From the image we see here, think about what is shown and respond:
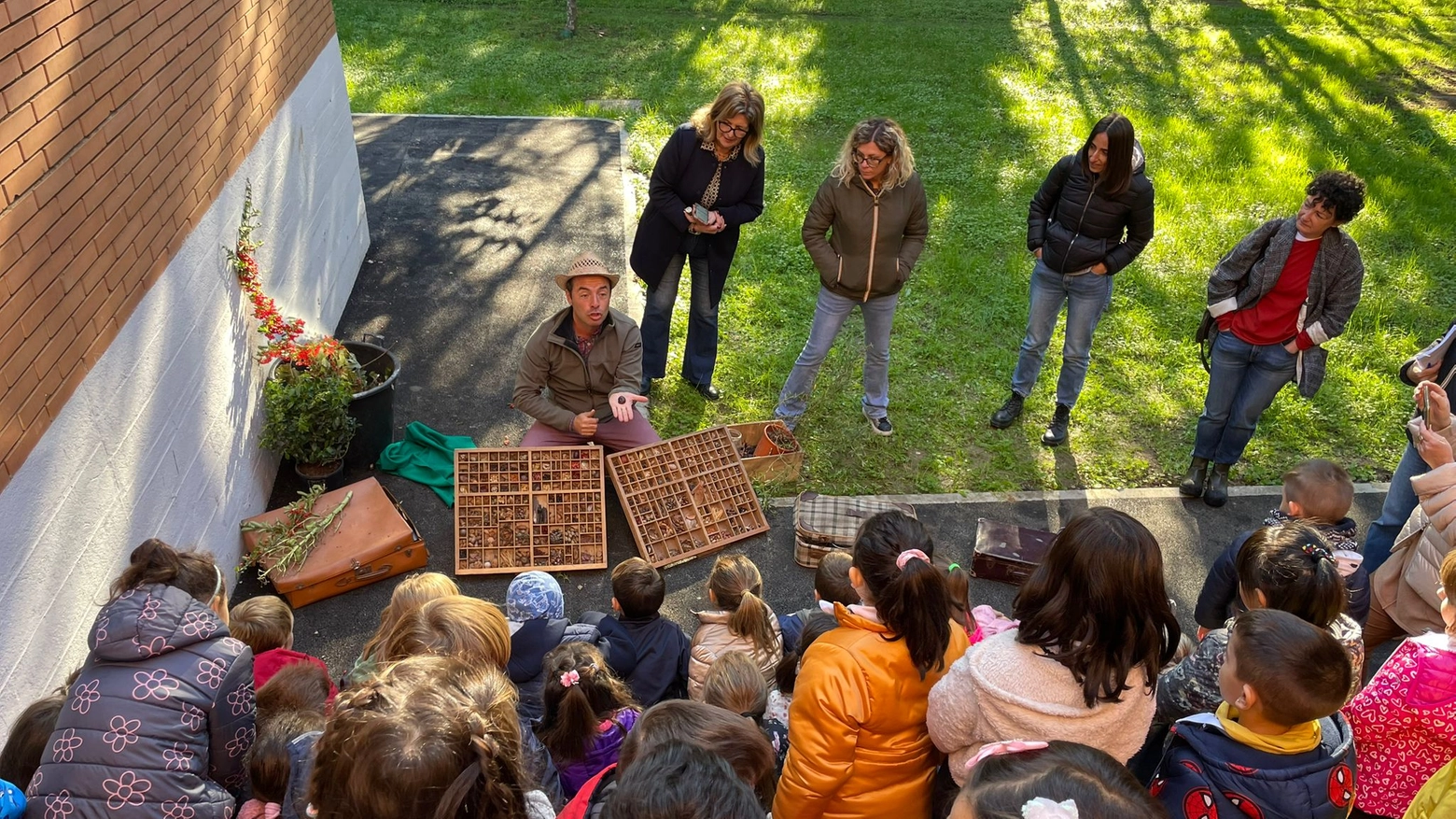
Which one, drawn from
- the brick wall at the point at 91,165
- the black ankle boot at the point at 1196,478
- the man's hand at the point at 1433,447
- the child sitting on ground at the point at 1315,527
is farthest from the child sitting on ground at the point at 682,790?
the black ankle boot at the point at 1196,478

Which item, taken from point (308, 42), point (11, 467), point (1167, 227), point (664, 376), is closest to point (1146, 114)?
point (1167, 227)

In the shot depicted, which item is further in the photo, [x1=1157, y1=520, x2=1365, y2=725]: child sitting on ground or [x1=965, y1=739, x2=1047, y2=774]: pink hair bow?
Result: [x1=1157, y1=520, x2=1365, y2=725]: child sitting on ground

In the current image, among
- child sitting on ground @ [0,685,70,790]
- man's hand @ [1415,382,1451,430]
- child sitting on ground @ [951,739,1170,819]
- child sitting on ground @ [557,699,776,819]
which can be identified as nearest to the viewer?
child sitting on ground @ [951,739,1170,819]

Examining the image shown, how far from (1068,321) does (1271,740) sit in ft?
13.1

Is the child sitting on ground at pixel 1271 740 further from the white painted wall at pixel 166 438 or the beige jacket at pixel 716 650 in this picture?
the white painted wall at pixel 166 438

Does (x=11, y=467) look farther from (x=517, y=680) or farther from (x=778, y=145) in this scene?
(x=778, y=145)

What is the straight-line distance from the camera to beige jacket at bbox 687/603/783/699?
13.0 feet

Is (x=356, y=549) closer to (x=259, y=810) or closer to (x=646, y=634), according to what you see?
(x=646, y=634)

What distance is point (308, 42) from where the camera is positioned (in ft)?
23.8

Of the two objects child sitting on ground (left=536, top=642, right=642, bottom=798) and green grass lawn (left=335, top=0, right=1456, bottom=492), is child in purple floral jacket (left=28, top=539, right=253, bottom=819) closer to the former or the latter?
child sitting on ground (left=536, top=642, right=642, bottom=798)

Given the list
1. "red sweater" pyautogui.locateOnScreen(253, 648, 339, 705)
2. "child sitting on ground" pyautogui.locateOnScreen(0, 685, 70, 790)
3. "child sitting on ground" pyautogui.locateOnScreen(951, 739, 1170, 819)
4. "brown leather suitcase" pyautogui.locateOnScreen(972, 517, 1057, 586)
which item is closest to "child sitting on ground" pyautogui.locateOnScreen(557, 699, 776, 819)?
"child sitting on ground" pyautogui.locateOnScreen(951, 739, 1170, 819)

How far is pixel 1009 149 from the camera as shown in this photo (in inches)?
460

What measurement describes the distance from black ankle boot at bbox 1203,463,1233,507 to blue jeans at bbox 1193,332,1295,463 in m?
0.07

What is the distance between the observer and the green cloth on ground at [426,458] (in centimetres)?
601
